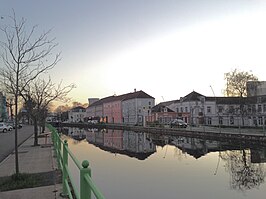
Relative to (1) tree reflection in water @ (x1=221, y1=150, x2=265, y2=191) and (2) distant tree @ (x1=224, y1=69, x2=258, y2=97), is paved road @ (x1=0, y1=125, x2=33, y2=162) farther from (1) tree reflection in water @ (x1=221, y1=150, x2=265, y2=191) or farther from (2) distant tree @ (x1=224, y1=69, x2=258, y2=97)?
(2) distant tree @ (x1=224, y1=69, x2=258, y2=97)

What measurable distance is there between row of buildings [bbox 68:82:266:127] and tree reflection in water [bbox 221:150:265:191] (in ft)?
58.2

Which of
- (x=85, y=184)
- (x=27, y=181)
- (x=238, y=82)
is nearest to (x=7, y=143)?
(x=27, y=181)

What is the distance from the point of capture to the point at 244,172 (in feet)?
40.2

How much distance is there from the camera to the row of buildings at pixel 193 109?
45.5 metres

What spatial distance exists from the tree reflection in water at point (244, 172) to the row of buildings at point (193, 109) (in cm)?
1773

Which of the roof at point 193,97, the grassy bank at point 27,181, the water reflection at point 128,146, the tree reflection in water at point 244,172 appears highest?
the roof at point 193,97

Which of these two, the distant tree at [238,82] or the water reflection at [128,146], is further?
the distant tree at [238,82]

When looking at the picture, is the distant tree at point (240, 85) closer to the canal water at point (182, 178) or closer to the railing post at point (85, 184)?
the canal water at point (182, 178)

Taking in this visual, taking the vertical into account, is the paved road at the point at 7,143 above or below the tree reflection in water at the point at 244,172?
above

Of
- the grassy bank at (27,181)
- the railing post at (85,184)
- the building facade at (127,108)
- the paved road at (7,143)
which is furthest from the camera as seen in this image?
the building facade at (127,108)

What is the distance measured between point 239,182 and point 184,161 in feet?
15.8

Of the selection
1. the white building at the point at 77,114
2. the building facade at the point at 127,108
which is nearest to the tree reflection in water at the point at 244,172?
the building facade at the point at 127,108

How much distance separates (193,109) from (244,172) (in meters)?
52.4

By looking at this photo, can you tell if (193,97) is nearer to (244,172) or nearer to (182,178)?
(244,172)
